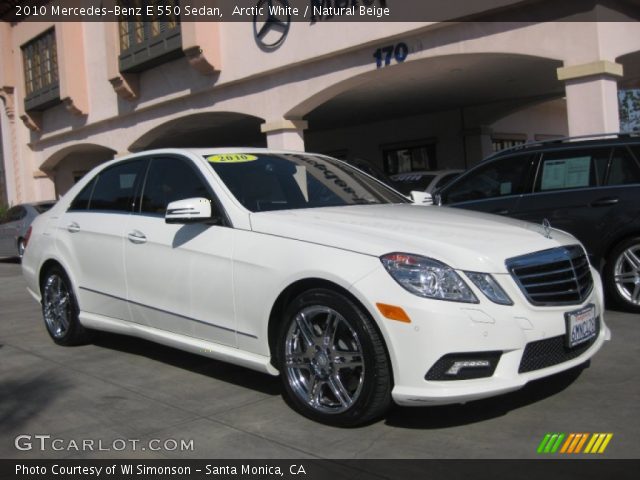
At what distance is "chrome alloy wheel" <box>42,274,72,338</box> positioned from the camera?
6.03m

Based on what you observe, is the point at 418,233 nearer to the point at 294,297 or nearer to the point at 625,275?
the point at 294,297

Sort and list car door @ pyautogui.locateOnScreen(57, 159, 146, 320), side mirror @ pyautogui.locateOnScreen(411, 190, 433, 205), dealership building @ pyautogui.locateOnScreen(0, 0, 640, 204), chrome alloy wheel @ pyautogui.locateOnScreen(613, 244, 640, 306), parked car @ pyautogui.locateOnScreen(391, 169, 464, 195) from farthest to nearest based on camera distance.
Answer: parked car @ pyautogui.locateOnScreen(391, 169, 464, 195) < dealership building @ pyautogui.locateOnScreen(0, 0, 640, 204) < chrome alloy wheel @ pyautogui.locateOnScreen(613, 244, 640, 306) < side mirror @ pyautogui.locateOnScreen(411, 190, 433, 205) < car door @ pyautogui.locateOnScreen(57, 159, 146, 320)

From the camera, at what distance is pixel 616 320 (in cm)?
613

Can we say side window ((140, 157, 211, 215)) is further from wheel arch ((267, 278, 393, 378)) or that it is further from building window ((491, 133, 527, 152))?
building window ((491, 133, 527, 152))

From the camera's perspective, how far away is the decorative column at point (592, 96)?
895 cm

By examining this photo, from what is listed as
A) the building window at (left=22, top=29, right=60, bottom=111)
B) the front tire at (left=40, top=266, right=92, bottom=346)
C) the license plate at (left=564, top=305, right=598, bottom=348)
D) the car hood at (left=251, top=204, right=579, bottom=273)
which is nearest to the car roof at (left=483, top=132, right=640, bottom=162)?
the car hood at (left=251, top=204, right=579, bottom=273)

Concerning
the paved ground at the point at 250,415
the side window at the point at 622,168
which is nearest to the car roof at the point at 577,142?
the side window at the point at 622,168

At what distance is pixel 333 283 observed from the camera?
12.2 feet

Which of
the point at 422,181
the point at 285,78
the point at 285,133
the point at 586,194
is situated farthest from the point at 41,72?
the point at 586,194

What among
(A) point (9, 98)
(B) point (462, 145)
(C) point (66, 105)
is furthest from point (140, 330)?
(A) point (9, 98)

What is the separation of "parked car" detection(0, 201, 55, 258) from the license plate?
12.9m

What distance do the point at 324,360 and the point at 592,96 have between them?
22.4ft

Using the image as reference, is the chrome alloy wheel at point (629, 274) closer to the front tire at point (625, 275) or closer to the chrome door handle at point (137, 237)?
the front tire at point (625, 275)

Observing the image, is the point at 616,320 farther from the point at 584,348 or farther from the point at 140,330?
the point at 140,330
